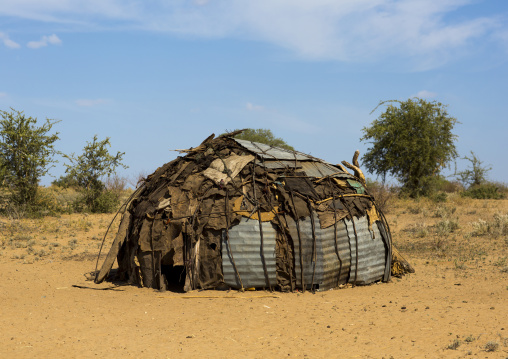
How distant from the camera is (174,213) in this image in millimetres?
9961

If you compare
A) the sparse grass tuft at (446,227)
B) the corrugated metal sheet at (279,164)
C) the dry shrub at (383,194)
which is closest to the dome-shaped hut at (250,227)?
the corrugated metal sheet at (279,164)

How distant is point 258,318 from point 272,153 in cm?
385

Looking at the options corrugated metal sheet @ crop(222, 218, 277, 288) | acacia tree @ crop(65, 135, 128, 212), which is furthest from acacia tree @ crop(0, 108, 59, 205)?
corrugated metal sheet @ crop(222, 218, 277, 288)

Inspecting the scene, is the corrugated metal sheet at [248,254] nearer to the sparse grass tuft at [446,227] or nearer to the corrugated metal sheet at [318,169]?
the corrugated metal sheet at [318,169]

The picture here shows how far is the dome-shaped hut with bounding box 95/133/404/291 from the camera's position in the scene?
9641mm

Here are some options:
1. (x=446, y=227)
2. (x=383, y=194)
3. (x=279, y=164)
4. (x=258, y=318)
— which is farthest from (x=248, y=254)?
(x=383, y=194)

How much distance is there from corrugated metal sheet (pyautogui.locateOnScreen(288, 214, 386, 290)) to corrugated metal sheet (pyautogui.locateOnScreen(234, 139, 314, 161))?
5.33 ft

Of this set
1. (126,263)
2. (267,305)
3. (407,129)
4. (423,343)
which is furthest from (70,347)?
(407,129)

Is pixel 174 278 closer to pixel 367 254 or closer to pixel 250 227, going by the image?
pixel 250 227

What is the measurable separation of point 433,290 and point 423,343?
355 centimetres

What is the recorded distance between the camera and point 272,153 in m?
11.1

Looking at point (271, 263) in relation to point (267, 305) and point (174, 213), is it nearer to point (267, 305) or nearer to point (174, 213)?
point (267, 305)

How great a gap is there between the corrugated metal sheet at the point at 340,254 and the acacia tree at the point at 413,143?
62.6ft

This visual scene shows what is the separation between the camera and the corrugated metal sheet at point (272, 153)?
10.8 metres
